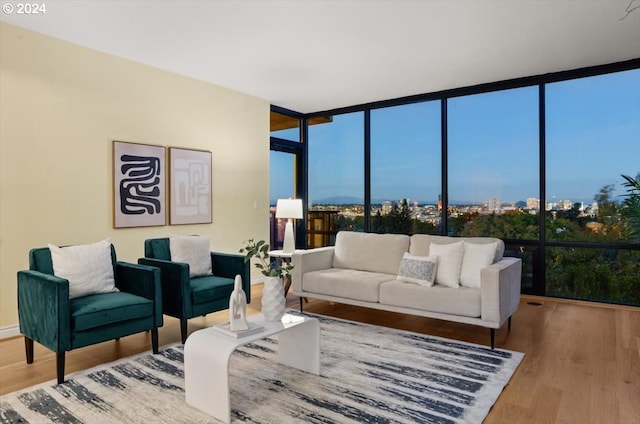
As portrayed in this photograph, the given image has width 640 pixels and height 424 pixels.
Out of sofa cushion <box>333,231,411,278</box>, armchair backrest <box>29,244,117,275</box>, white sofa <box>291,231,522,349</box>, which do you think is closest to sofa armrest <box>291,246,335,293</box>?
white sofa <box>291,231,522,349</box>

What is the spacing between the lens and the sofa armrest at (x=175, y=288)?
344 centimetres

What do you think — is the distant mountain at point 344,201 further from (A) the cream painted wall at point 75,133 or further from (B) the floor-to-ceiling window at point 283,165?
(A) the cream painted wall at point 75,133

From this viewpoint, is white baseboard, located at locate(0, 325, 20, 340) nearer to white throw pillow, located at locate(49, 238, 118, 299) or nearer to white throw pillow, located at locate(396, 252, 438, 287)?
white throw pillow, located at locate(49, 238, 118, 299)

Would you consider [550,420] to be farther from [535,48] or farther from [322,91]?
[322,91]

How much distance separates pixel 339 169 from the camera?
22.1 feet

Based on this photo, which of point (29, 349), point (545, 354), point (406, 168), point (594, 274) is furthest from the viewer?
point (406, 168)

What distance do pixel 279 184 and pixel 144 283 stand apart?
3616mm

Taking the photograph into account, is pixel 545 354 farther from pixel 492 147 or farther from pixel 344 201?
pixel 344 201

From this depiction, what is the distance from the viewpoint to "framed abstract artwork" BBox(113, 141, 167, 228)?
170 inches

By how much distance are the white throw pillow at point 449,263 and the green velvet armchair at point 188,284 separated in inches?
70.4

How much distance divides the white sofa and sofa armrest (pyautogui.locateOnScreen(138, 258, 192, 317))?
1.30 m

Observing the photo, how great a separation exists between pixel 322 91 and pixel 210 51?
185 centimetres

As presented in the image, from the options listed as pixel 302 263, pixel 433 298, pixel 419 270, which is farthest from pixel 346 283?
pixel 433 298

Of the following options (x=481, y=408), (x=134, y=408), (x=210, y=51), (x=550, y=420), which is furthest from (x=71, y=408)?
(x=210, y=51)
